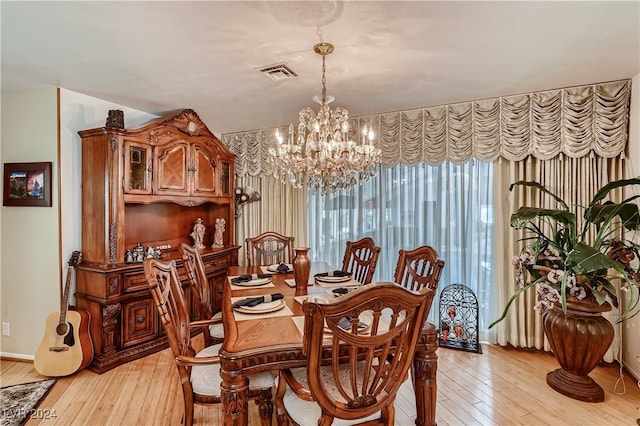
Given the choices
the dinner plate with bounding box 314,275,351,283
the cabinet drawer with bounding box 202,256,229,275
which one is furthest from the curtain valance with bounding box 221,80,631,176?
the cabinet drawer with bounding box 202,256,229,275

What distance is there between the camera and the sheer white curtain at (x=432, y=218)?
3.41 meters

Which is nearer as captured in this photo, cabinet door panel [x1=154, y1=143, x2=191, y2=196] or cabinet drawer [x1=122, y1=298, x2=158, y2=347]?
cabinet drawer [x1=122, y1=298, x2=158, y2=347]

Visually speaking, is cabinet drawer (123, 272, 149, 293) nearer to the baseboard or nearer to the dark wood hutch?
the dark wood hutch

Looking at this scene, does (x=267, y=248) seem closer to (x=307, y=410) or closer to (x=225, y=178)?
(x=225, y=178)

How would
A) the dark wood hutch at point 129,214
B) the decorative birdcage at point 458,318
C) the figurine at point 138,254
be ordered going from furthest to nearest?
the decorative birdcage at point 458,318
the figurine at point 138,254
the dark wood hutch at point 129,214

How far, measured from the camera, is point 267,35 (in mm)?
2000

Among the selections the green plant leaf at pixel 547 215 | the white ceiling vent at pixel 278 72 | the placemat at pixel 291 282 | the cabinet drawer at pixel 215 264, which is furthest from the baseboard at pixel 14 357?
the green plant leaf at pixel 547 215

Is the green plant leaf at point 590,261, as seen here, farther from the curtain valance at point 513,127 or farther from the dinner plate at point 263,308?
the dinner plate at point 263,308

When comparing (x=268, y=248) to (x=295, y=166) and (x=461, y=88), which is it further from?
(x=461, y=88)

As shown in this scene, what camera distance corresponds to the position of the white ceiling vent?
246cm

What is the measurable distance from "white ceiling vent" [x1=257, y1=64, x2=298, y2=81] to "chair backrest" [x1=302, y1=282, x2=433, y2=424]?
192 cm

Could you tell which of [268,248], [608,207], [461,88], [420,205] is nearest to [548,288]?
[608,207]

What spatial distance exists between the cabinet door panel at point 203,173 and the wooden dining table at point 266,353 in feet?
6.22

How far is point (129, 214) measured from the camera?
3.44m
